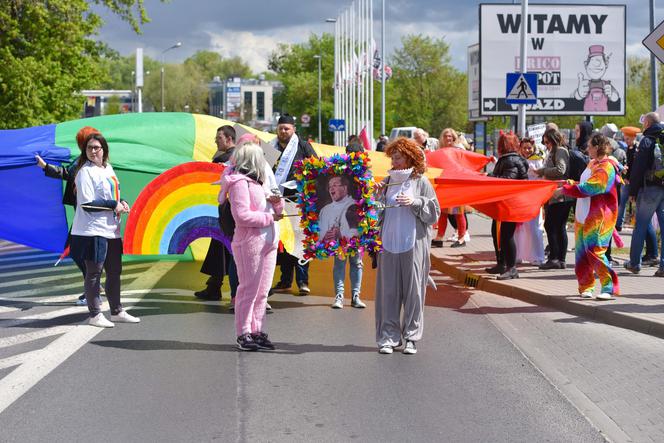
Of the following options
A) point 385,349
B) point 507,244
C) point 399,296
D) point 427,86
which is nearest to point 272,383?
point 385,349

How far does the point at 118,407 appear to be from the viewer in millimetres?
6504

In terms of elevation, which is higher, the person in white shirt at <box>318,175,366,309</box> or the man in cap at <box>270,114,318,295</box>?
the man in cap at <box>270,114,318,295</box>

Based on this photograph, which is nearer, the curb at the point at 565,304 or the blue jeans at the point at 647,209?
the curb at the point at 565,304

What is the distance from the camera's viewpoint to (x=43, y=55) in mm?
33625

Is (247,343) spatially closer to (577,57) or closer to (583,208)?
(583,208)

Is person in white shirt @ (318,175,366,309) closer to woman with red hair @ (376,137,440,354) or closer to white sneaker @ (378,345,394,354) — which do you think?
woman with red hair @ (376,137,440,354)

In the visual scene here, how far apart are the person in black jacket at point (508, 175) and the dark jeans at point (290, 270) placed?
259 centimetres

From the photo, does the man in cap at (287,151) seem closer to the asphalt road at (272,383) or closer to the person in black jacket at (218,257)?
the person in black jacket at (218,257)

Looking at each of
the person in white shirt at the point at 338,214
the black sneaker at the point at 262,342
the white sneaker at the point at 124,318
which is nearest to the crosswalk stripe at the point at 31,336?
the white sneaker at the point at 124,318

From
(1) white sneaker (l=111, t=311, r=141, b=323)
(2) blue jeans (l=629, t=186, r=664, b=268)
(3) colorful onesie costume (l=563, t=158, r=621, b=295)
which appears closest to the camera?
(1) white sneaker (l=111, t=311, r=141, b=323)

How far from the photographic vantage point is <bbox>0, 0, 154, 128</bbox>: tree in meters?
32.2

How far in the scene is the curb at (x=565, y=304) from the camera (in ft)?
31.1

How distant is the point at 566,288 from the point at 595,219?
1.39 meters

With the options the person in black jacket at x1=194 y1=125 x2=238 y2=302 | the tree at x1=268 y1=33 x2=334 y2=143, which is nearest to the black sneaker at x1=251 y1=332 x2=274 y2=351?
the person in black jacket at x1=194 y1=125 x2=238 y2=302
